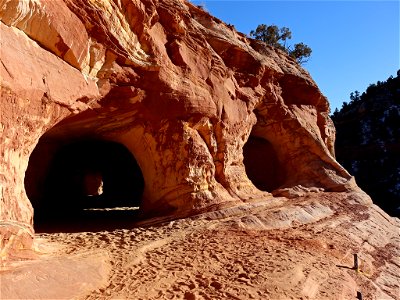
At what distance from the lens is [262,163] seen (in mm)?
16469

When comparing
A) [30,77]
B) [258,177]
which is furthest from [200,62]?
[258,177]

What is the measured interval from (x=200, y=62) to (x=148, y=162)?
3634 mm

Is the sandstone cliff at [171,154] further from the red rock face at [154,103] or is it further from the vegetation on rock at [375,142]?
the vegetation on rock at [375,142]

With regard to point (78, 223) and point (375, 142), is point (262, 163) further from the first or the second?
point (375, 142)

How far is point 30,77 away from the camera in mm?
5809

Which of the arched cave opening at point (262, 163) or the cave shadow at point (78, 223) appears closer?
the cave shadow at point (78, 223)

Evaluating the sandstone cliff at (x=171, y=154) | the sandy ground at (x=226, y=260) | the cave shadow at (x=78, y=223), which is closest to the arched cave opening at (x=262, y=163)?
the sandstone cliff at (x=171, y=154)

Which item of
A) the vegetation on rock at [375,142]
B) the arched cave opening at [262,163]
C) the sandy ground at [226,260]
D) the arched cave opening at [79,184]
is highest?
the vegetation on rock at [375,142]

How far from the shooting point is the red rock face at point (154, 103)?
19.3ft

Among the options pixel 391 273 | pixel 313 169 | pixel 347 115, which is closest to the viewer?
pixel 391 273

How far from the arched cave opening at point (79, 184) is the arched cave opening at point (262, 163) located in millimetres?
5543

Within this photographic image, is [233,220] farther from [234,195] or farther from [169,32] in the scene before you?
[169,32]

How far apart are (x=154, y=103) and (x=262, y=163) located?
8.61 meters

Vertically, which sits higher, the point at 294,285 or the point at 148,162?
the point at 148,162
